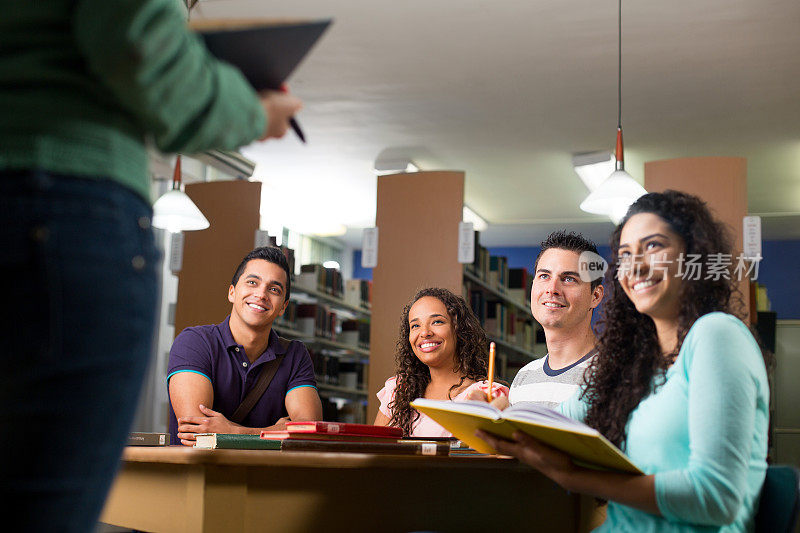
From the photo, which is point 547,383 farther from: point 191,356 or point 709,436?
point 709,436

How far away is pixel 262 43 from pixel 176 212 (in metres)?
3.94

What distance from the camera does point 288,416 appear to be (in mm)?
2996

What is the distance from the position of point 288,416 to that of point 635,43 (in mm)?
3163

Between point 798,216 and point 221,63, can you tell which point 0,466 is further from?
point 798,216

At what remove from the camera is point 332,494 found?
145 centimetres

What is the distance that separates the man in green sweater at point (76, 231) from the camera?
0.72 meters

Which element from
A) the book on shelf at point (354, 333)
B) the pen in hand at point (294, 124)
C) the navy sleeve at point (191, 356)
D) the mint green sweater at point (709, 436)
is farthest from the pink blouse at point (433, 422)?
the book on shelf at point (354, 333)

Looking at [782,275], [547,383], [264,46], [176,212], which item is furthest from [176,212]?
[782,275]

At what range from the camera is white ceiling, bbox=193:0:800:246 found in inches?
176

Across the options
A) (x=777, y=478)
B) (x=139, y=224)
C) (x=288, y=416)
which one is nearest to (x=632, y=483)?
(x=777, y=478)

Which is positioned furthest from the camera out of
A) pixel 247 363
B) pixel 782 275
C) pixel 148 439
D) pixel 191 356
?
pixel 782 275

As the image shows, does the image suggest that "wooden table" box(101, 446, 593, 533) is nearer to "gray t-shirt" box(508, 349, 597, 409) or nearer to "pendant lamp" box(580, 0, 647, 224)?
"gray t-shirt" box(508, 349, 597, 409)

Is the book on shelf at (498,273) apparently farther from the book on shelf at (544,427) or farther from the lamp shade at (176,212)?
the book on shelf at (544,427)

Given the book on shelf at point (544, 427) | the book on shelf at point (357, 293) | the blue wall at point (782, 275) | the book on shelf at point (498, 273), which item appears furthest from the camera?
the blue wall at point (782, 275)
